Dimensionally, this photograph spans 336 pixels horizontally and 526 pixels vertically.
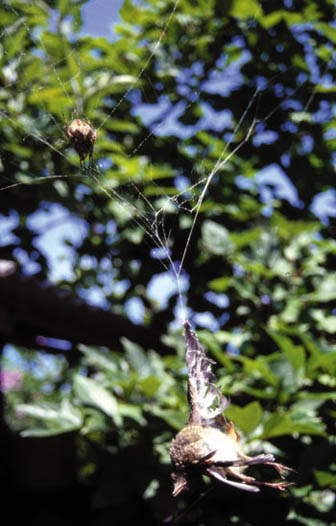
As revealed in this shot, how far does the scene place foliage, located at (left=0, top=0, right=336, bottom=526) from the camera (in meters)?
1.10

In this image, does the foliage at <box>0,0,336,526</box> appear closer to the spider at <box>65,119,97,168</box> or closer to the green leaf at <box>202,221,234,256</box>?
the green leaf at <box>202,221,234,256</box>

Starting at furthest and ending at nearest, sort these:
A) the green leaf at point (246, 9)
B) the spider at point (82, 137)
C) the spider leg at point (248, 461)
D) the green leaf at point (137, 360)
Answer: the green leaf at point (246, 9) → the green leaf at point (137, 360) → the spider at point (82, 137) → the spider leg at point (248, 461)

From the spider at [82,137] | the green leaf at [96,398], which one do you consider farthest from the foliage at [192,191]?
the spider at [82,137]

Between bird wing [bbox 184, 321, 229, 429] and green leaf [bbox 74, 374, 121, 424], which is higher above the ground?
green leaf [bbox 74, 374, 121, 424]

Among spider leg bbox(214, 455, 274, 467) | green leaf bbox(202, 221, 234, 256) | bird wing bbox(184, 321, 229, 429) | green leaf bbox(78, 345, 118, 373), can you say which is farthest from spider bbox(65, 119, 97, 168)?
green leaf bbox(202, 221, 234, 256)

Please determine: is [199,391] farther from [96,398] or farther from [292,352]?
[96,398]

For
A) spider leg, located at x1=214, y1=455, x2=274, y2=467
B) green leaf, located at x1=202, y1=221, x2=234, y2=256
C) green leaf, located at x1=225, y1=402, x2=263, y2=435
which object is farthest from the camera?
green leaf, located at x1=202, y1=221, x2=234, y2=256

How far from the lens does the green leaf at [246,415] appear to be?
34.2 inches

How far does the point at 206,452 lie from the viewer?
51 cm

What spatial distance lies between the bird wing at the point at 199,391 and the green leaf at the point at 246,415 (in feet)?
0.82

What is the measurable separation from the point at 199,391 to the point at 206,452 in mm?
96

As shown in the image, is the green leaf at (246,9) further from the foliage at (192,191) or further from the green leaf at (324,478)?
the green leaf at (324,478)

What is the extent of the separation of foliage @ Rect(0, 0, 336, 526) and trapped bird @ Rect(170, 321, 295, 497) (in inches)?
17.7

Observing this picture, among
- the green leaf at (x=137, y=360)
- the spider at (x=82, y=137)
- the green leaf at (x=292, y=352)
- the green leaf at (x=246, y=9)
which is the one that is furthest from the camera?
the green leaf at (x=246, y=9)
